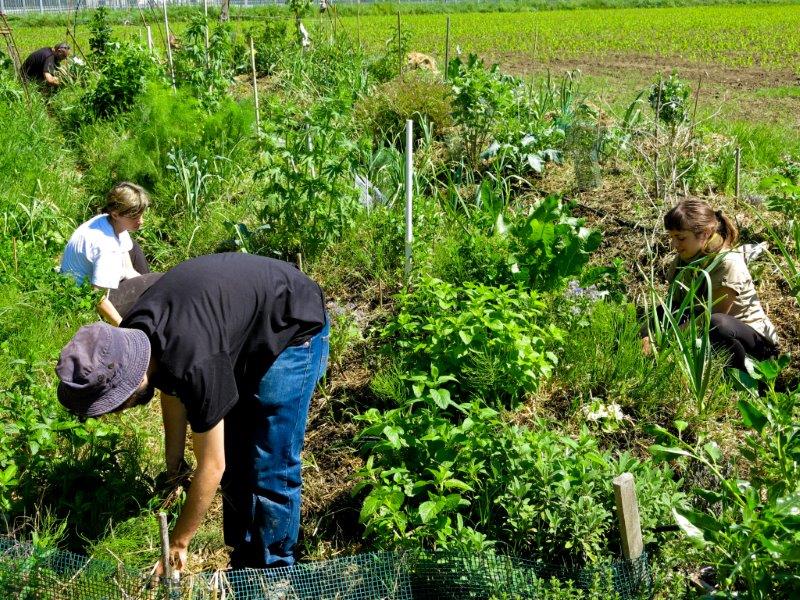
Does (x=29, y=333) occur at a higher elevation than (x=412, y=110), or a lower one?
lower

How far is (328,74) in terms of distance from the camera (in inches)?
341

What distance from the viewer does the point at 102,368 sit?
2547mm

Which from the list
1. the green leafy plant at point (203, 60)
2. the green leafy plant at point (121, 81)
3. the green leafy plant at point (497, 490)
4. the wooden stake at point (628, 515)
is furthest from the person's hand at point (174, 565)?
the green leafy plant at point (121, 81)

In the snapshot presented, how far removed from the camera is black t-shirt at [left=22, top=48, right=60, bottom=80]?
9.97m

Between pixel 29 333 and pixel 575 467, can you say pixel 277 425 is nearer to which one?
→ pixel 575 467

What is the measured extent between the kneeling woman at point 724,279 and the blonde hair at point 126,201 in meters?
3.00

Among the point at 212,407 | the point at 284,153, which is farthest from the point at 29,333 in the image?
the point at 212,407

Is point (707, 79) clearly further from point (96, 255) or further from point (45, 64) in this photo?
A: point (96, 255)

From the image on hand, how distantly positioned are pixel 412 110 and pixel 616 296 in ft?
10.5

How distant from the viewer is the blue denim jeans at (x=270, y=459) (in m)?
3.20

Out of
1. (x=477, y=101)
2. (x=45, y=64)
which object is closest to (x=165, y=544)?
(x=477, y=101)

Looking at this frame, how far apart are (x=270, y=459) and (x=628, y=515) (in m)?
1.34

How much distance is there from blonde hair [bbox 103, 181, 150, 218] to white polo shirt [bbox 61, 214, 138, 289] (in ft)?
0.48

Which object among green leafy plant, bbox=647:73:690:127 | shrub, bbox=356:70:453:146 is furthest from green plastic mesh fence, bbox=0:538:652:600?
shrub, bbox=356:70:453:146
